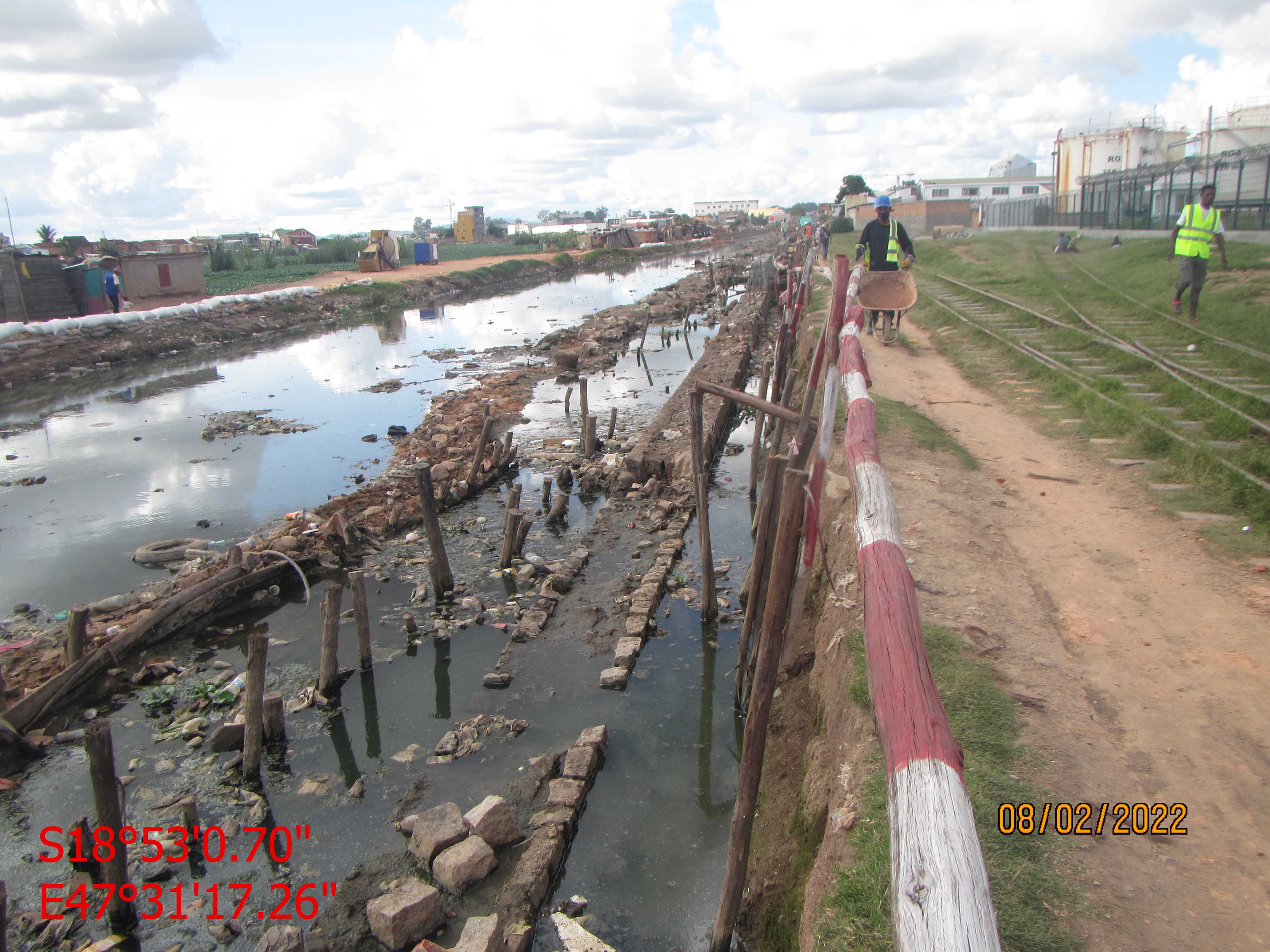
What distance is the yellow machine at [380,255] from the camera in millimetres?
44969

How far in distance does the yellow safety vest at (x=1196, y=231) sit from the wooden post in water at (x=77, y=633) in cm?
1240

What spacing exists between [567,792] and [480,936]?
4.28 feet

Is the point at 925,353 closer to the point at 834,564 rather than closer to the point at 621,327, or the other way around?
the point at 834,564

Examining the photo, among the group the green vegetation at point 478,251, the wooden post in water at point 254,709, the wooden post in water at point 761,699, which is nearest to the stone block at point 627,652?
the wooden post in water at point 254,709


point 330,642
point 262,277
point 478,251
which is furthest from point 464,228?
point 330,642

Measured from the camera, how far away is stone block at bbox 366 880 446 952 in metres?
3.79

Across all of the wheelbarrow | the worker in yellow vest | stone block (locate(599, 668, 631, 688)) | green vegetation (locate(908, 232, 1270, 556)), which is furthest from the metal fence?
stone block (locate(599, 668, 631, 688))

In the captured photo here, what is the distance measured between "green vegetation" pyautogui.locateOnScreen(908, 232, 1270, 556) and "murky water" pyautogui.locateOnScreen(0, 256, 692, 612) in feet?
28.1

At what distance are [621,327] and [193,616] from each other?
61.1 feet

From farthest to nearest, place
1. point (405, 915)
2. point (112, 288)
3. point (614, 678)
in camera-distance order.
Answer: point (112, 288)
point (614, 678)
point (405, 915)

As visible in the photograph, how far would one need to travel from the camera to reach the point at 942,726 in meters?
1.48

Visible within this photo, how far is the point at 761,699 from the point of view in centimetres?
327

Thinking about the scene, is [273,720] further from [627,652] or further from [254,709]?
[627,652]

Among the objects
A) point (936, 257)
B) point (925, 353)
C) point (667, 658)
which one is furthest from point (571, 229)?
point (667, 658)
